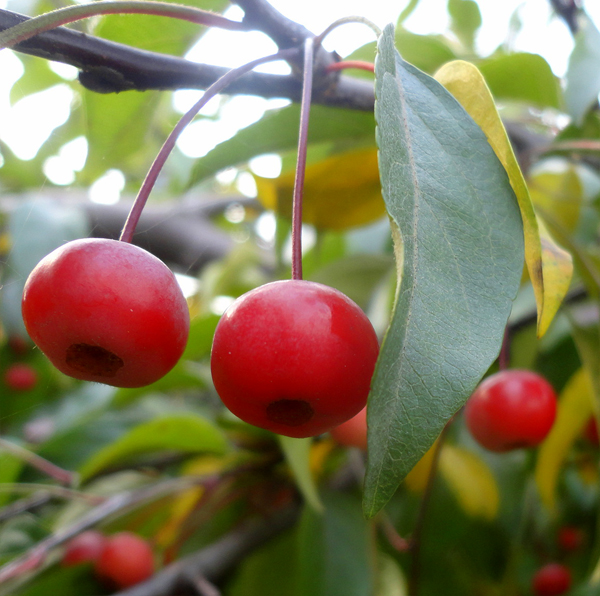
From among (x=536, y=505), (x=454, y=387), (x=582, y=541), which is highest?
(x=454, y=387)

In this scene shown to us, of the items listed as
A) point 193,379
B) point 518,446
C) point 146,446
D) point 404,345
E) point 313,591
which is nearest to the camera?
point 404,345

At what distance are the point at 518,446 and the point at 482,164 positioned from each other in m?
0.54

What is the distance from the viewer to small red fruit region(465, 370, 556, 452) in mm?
854

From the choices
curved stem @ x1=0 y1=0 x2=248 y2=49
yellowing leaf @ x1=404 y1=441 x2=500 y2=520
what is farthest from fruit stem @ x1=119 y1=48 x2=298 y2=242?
yellowing leaf @ x1=404 y1=441 x2=500 y2=520

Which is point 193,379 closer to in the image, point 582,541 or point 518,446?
point 518,446

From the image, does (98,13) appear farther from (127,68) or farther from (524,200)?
(524,200)

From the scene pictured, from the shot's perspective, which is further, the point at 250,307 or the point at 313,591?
the point at 313,591

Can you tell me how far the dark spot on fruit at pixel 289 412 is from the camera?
497 millimetres

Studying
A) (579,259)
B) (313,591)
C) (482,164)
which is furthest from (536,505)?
(482,164)

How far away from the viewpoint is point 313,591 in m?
1.12

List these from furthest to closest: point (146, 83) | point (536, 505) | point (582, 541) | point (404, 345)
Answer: point (582, 541), point (536, 505), point (146, 83), point (404, 345)

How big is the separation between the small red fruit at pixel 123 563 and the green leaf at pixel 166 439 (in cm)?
17

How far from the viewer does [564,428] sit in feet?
3.85

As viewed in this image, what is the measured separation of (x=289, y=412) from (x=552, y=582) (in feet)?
5.13
